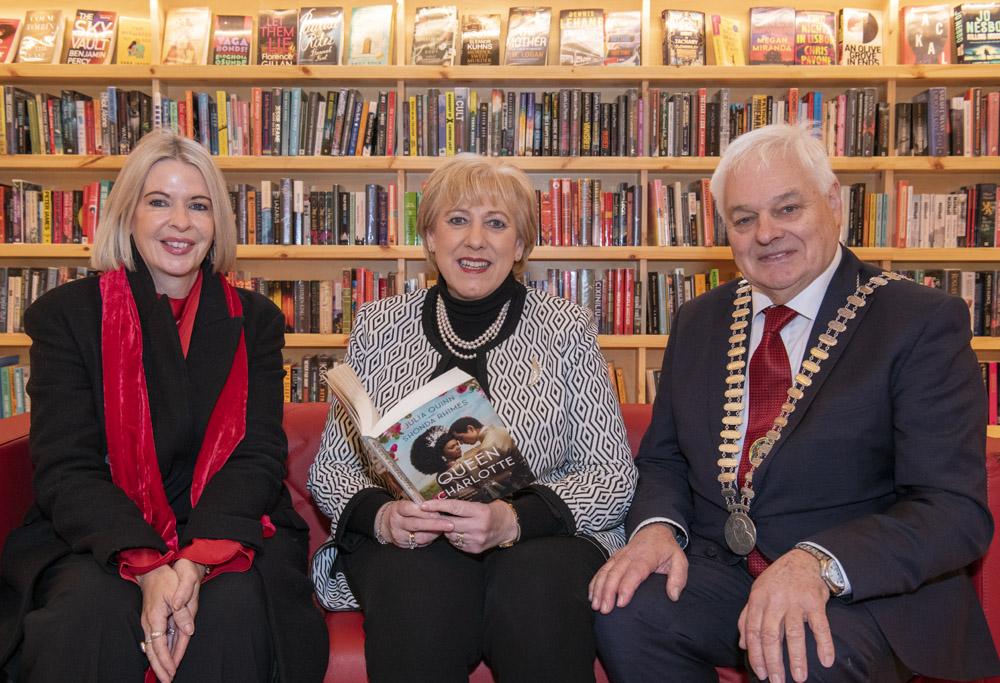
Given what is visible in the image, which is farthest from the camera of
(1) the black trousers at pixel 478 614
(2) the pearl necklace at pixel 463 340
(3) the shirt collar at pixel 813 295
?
(2) the pearl necklace at pixel 463 340

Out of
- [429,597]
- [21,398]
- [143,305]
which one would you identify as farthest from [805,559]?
[21,398]

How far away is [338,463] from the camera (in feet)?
5.73

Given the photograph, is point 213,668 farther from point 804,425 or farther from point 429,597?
point 804,425

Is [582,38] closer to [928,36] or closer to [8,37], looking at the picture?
[928,36]

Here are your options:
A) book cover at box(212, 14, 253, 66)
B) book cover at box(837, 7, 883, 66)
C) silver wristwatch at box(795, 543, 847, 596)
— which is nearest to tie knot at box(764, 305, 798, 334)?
silver wristwatch at box(795, 543, 847, 596)

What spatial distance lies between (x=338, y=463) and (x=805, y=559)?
94cm

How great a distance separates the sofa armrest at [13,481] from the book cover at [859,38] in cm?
348

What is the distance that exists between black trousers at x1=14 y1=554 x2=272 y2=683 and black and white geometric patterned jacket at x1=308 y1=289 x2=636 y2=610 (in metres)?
0.26

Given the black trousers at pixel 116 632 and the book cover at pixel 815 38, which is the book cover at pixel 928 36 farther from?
the black trousers at pixel 116 632

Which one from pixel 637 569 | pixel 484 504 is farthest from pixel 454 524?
pixel 637 569

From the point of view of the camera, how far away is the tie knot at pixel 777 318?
1591 mm

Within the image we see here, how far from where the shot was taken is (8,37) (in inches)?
146

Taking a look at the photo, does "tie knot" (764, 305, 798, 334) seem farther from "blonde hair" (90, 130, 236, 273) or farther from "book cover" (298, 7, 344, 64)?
"book cover" (298, 7, 344, 64)

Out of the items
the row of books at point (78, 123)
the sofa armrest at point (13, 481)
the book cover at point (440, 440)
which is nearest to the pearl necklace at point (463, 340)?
the book cover at point (440, 440)
